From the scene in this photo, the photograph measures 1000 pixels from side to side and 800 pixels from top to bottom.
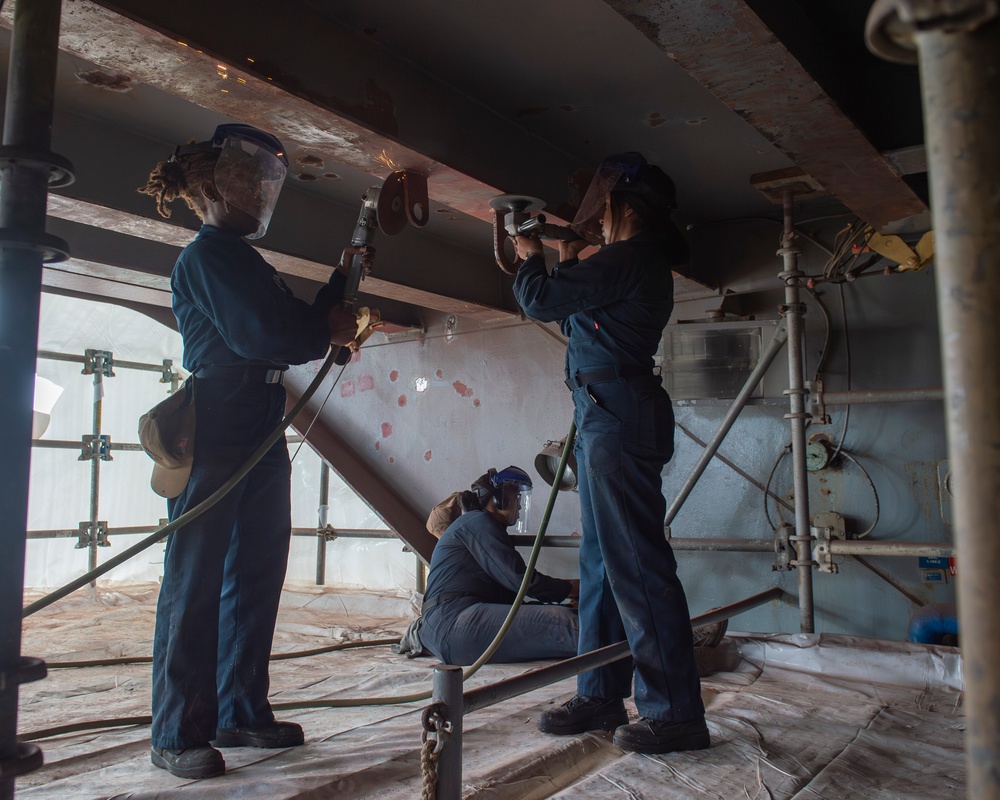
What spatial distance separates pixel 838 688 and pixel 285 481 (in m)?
1.95

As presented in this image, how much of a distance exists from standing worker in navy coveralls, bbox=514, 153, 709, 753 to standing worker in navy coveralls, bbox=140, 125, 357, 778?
0.67 metres

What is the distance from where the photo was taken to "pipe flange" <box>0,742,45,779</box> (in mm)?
1031

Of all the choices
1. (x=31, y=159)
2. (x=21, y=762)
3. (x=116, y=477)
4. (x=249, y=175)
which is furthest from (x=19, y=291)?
(x=116, y=477)

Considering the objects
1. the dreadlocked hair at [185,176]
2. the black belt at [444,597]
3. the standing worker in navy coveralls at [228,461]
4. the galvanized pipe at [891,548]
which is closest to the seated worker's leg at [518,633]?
the black belt at [444,597]

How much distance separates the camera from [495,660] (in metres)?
3.24

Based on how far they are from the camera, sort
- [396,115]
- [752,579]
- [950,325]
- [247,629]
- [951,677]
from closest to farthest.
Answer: [950,325] < [247,629] < [396,115] < [951,677] < [752,579]

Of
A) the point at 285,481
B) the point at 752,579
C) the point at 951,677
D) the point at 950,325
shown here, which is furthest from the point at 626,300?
the point at 752,579

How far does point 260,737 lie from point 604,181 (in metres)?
1.71

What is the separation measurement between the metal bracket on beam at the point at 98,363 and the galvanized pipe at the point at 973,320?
512 centimetres

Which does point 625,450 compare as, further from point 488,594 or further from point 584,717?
point 488,594

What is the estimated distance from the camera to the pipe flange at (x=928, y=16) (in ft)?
1.85

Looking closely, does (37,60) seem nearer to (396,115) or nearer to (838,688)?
(396,115)

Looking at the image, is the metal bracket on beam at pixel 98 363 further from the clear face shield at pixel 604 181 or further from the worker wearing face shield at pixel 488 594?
the clear face shield at pixel 604 181

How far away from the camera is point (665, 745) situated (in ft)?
6.02
